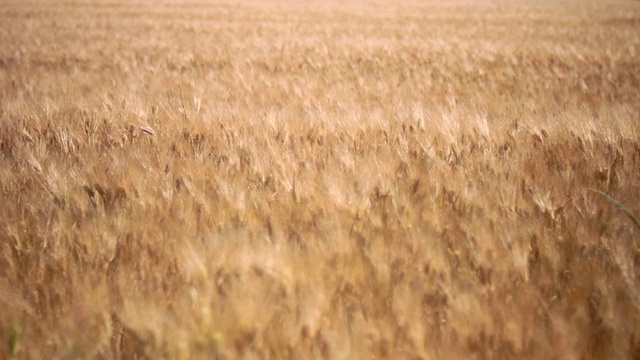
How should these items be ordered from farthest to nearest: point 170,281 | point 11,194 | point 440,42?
point 440,42 < point 11,194 < point 170,281

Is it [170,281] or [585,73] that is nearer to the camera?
[170,281]

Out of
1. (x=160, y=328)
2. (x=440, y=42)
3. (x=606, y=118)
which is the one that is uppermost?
(x=440, y=42)

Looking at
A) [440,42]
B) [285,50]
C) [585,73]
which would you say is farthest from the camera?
[440,42]

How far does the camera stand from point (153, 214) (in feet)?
4.45

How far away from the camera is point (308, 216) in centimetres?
136

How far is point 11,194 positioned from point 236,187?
31.4 inches

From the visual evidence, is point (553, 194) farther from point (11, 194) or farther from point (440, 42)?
point (440, 42)

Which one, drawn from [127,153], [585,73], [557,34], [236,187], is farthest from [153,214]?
[557,34]

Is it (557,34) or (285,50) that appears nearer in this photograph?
(285,50)

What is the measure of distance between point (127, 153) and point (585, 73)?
16.0ft

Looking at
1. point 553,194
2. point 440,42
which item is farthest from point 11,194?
point 440,42

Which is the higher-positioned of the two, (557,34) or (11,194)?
(557,34)

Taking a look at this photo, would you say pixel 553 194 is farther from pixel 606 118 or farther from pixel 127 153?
pixel 127 153

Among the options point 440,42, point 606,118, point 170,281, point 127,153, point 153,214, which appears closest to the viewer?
point 170,281
